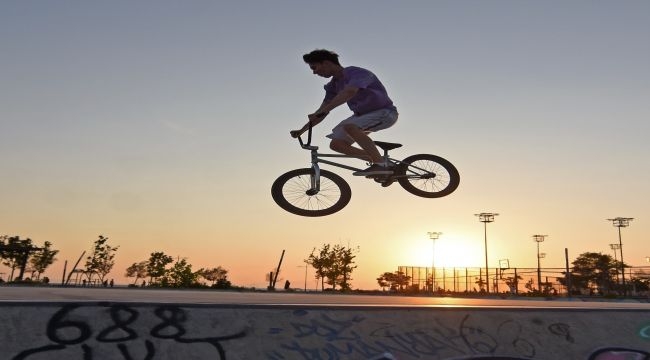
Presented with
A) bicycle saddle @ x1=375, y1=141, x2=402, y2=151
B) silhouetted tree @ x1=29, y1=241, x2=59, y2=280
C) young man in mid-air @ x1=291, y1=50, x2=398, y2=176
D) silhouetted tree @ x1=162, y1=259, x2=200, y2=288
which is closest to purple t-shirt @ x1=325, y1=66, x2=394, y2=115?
young man in mid-air @ x1=291, y1=50, x2=398, y2=176

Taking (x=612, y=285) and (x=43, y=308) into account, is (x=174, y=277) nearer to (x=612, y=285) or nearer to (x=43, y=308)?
(x=612, y=285)

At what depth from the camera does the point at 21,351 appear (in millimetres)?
3793

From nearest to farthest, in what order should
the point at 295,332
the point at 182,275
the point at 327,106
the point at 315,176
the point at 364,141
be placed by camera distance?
1. the point at 295,332
2. the point at 327,106
3. the point at 364,141
4. the point at 315,176
5. the point at 182,275

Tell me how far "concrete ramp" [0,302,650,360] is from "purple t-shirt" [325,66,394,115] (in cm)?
382

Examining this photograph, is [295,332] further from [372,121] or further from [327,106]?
[372,121]

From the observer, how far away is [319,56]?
771 cm

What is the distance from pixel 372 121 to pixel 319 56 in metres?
1.36

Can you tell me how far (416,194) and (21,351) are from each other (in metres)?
7.25

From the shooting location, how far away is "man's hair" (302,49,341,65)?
7.71 m

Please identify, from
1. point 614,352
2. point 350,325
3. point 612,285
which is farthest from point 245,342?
point 612,285

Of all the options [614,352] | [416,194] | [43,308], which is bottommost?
[614,352]

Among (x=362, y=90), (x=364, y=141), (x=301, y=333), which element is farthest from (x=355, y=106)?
(x=301, y=333)

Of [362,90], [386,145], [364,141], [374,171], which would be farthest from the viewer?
[386,145]

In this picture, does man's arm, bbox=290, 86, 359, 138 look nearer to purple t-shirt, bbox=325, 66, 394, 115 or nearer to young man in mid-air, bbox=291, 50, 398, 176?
young man in mid-air, bbox=291, 50, 398, 176
